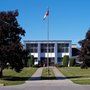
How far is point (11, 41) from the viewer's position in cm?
3931

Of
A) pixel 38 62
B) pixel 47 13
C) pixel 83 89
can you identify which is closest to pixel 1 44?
pixel 83 89

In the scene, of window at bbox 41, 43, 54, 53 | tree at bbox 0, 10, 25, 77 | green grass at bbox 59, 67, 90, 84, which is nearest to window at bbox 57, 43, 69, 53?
window at bbox 41, 43, 54, 53

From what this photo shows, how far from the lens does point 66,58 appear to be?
10481 centimetres

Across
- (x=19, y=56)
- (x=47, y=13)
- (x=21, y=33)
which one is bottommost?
(x=19, y=56)

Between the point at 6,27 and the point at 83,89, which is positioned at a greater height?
the point at 6,27

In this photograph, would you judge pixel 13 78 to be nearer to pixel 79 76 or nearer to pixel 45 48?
pixel 79 76

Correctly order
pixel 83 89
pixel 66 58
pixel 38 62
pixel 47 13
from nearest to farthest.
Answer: pixel 83 89 → pixel 47 13 → pixel 66 58 → pixel 38 62

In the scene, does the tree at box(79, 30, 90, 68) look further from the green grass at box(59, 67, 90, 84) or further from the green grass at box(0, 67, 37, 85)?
the green grass at box(0, 67, 37, 85)

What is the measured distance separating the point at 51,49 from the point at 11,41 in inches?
3047

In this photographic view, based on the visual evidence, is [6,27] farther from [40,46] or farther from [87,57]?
[40,46]

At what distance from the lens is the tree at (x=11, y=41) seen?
3769 cm

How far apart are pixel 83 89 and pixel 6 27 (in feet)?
46.7

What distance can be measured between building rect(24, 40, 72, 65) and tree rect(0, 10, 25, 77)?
75.9m

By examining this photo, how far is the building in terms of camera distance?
116 meters
